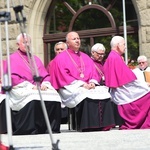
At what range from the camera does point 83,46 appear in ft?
49.3

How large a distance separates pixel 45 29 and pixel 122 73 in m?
5.87

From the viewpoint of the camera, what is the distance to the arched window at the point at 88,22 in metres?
14.0

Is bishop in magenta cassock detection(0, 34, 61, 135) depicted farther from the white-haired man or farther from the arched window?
the arched window

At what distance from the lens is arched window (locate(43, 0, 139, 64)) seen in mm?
14016

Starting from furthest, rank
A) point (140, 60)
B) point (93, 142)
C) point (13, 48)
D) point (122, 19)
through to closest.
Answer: point (13, 48)
point (122, 19)
point (140, 60)
point (93, 142)

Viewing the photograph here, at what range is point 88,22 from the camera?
1506 centimetres

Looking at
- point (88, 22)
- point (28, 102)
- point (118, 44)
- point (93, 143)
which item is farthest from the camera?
point (88, 22)

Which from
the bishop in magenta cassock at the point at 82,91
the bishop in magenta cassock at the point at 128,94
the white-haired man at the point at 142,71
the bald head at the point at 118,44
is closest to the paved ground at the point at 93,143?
the bishop in magenta cassock at the point at 82,91

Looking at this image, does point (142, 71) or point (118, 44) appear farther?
point (142, 71)

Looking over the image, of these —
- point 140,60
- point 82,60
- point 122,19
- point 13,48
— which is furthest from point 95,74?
point 13,48

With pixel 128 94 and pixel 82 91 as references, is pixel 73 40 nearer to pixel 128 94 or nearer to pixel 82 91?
pixel 82 91

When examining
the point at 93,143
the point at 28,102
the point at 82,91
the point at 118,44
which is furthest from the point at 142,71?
the point at 93,143

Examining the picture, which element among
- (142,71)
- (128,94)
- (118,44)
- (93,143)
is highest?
(118,44)

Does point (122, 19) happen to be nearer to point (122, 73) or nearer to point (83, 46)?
point (83, 46)
